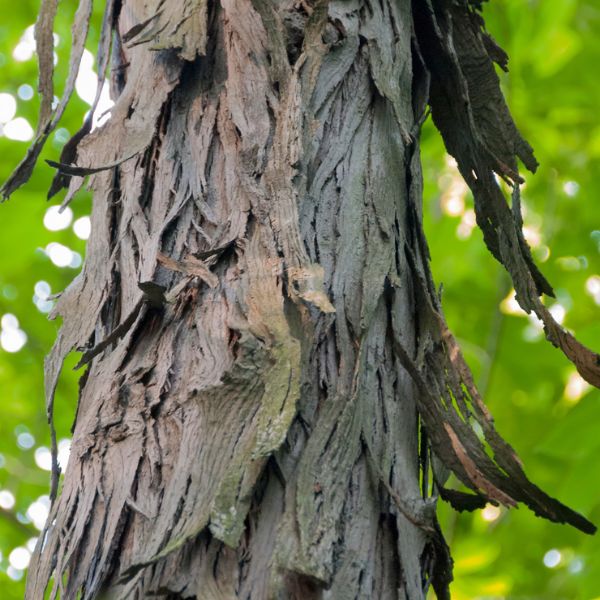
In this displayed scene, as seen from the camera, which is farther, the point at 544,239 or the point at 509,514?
the point at 544,239

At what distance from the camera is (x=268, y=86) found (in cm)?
113

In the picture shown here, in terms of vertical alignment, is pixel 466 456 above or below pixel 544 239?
below

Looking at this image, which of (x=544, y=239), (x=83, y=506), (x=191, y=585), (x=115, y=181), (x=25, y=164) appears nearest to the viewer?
(x=191, y=585)

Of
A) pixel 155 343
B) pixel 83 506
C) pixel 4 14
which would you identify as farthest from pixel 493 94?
pixel 4 14

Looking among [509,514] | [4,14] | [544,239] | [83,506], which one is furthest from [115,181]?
[4,14]

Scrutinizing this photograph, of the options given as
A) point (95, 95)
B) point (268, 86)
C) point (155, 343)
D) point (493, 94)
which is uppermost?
point (493, 94)

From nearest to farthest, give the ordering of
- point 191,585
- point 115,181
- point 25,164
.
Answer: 1. point 191,585
2. point 115,181
3. point 25,164

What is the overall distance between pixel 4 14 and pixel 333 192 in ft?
10.7

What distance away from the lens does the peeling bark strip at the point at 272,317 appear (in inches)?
32.9

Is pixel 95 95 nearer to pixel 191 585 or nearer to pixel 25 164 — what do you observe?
pixel 25 164

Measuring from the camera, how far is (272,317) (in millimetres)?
920

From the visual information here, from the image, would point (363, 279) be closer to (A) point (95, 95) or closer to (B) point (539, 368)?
(A) point (95, 95)

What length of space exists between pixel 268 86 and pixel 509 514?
2.28m

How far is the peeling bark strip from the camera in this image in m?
0.83
